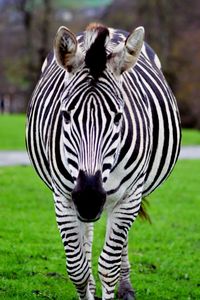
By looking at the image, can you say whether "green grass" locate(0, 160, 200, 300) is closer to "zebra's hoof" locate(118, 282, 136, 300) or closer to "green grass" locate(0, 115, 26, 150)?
"zebra's hoof" locate(118, 282, 136, 300)

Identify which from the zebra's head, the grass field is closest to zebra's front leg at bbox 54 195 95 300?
the zebra's head

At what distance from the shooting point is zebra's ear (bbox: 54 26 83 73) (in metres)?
4.25

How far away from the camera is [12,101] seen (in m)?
51.1

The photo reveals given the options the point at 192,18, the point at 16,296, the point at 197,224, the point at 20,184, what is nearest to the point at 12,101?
the point at 192,18

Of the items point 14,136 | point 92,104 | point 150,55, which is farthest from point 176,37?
point 92,104

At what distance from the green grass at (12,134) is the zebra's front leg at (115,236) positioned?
16.8 meters

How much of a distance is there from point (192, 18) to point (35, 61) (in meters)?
10.8

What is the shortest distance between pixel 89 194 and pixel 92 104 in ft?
1.87

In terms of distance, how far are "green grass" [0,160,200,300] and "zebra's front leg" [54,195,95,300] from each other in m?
0.88

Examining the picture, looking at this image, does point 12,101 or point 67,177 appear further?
point 12,101

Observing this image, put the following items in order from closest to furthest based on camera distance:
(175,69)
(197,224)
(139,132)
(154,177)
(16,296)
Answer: (139,132)
(154,177)
(16,296)
(197,224)
(175,69)

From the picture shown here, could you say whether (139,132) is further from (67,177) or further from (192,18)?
(192,18)

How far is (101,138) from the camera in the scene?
4199mm

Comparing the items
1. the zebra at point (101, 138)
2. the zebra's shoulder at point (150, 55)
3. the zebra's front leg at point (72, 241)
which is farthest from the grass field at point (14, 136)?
the zebra's front leg at point (72, 241)
